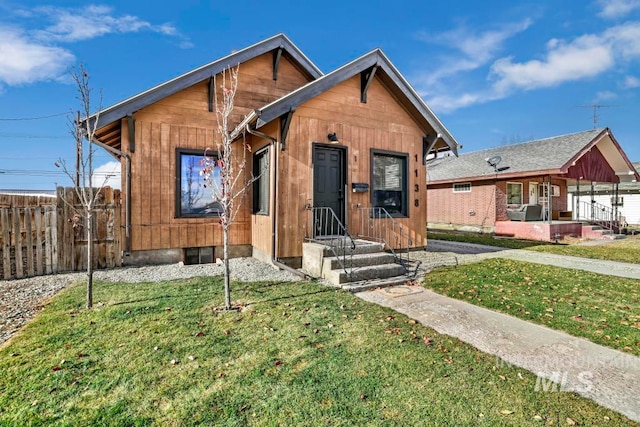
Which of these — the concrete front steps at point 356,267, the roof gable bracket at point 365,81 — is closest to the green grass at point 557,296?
the concrete front steps at point 356,267

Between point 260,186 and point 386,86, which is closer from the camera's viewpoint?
point 260,186

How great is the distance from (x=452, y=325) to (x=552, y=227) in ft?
42.3

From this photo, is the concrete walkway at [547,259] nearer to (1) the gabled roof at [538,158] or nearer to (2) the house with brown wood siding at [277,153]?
(2) the house with brown wood siding at [277,153]

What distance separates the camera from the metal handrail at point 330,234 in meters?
6.29

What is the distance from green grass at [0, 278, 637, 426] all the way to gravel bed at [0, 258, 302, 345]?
59cm

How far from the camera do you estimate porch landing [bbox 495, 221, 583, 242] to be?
1352 centimetres

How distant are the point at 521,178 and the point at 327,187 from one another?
12459 mm

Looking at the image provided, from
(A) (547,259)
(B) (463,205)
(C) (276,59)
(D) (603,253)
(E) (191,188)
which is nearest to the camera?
(E) (191,188)

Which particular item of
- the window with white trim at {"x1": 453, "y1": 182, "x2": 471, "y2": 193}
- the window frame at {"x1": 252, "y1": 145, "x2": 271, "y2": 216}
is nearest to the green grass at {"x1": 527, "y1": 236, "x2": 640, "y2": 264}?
the window with white trim at {"x1": 453, "y1": 182, "x2": 471, "y2": 193}

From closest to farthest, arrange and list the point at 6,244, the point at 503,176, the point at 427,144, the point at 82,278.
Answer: the point at 6,244, the point at 82,278, the point at 427,144, the point at 503,176

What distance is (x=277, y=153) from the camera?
269 inches

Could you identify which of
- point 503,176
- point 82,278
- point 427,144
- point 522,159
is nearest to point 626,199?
point 522,159

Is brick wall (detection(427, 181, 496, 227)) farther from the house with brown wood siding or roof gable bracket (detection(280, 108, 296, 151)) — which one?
roof gable bracket (detection(280, 108, 296, 151))

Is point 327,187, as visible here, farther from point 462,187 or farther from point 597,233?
point 597,233
